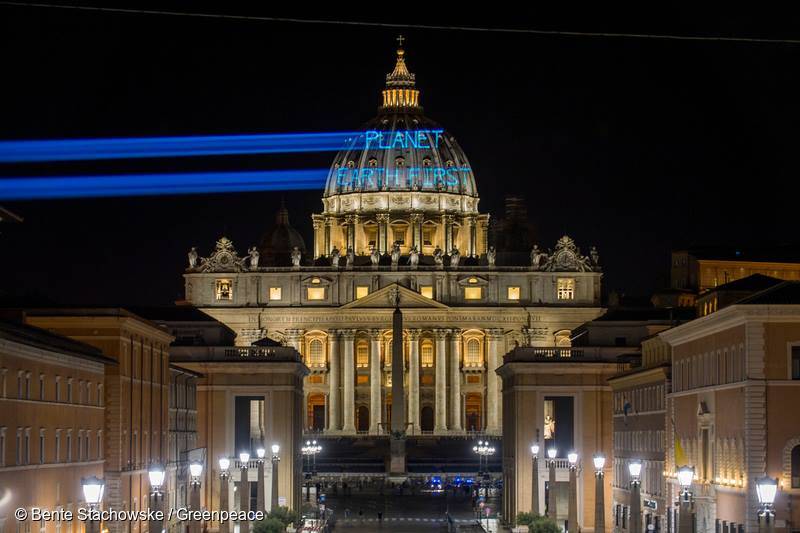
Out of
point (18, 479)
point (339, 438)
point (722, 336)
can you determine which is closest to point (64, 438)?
point (18, 479)

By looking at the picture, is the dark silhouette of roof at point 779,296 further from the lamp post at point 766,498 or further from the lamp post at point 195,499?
the lamp post at point 195,499

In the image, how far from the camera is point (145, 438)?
88875 mm

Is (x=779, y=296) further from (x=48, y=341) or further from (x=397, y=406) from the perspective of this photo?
(x=397, y=406)

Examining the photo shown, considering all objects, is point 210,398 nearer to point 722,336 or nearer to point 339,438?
point 722,336

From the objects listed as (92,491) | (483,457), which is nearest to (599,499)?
(92,491)

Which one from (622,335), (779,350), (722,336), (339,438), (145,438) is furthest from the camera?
(339,438)

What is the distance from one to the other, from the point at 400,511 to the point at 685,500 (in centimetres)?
5590

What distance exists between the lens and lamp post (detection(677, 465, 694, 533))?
65.4m

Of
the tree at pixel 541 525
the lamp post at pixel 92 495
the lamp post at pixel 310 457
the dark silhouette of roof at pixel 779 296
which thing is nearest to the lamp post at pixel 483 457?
the lamp post at pixel 310 457

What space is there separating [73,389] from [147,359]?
1527 centimetres

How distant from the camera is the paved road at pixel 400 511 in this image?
108000 mm

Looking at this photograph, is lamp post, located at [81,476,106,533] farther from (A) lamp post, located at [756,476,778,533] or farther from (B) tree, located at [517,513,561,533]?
(B) tree, located at [517,513,561,533]

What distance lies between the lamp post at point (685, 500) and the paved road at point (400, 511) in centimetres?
3597

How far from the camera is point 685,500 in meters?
67.1
